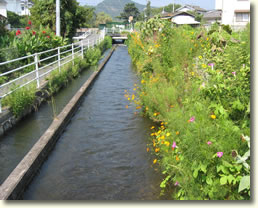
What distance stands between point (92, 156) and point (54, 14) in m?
20.6

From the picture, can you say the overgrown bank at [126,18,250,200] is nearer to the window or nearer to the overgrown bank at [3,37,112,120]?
the overgrown bank at [3,37,112,120]

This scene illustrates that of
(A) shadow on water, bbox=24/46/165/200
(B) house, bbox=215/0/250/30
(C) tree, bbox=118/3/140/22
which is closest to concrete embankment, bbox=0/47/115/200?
(A) shadow on water, bbox=24/46/165/200

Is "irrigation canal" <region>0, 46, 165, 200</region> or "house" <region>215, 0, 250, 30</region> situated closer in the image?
"irrigation canal" <region>0, 46, 165, 200</region>

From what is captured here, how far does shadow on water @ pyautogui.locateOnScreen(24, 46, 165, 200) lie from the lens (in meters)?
4.44

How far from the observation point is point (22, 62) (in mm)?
12914

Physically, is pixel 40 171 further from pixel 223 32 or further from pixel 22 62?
pixel 22 62

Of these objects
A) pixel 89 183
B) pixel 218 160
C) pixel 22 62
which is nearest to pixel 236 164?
pixel 218 160

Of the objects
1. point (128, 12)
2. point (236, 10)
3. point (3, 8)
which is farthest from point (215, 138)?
point (128, 12)

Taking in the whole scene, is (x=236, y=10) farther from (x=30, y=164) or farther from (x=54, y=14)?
(x=30, y=164)

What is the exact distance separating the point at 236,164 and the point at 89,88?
8.89m

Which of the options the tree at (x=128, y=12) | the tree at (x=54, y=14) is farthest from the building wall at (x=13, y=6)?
the tree at (x=54, y=14)

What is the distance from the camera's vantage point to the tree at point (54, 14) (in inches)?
943

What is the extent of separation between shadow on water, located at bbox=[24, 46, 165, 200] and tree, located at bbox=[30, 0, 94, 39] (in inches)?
676

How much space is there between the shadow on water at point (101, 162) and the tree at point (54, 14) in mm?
17160
